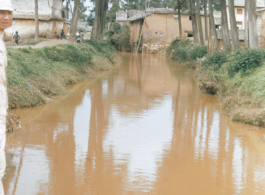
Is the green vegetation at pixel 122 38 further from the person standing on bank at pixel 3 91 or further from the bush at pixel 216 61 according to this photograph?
the person standing on bank at pixel 3 91

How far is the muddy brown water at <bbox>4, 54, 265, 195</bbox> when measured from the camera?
5688mm

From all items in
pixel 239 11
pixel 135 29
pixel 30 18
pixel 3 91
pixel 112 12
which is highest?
pixel 112 12

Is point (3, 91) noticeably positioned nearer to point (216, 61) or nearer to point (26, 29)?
point (216, 61)

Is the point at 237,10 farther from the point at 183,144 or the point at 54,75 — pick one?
Result: the point at 183,144

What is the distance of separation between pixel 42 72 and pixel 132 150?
7102mm

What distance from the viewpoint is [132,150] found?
7516 millimetres

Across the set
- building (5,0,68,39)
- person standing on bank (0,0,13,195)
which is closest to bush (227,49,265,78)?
person standing on bank (0,0,13,195)

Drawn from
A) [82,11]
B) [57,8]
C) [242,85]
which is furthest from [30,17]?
[82,11]

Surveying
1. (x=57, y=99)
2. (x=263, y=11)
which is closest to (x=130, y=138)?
(x=57, y=99)

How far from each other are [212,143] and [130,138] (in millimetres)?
1872

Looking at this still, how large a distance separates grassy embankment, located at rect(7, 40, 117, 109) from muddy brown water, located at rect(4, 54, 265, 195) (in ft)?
1.70

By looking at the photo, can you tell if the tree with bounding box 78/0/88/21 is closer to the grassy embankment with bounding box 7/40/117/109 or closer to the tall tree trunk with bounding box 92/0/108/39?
the tall tree trunk with bounding box 92/0/108/39

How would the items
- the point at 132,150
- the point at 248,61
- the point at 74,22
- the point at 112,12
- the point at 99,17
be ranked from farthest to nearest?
the point at 112,12, the point at 99,17, the point at 74,22, the point at 248,61, the point at 132,150

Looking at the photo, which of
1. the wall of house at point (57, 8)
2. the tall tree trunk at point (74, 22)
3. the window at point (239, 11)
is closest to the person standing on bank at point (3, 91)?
the tall tree trunk at point (74, 22)
